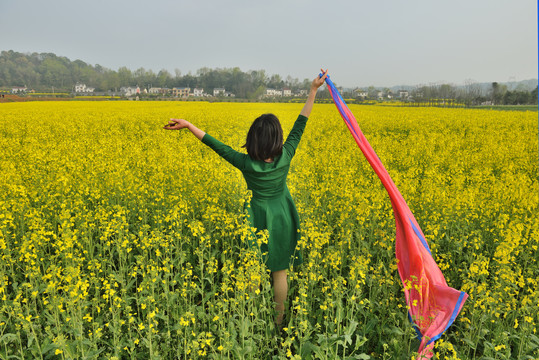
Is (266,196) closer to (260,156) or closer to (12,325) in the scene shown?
(260,156)

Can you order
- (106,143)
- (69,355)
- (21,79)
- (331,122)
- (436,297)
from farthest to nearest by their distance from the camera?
(21,79), (331,122), (106,143), (436,297), (69,355)

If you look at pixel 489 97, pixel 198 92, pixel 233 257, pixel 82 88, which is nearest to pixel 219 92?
pixel 198 92

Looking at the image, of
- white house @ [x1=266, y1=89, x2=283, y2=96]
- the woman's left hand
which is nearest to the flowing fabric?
the woman's left hand

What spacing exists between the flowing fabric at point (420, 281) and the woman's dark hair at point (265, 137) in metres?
1.07

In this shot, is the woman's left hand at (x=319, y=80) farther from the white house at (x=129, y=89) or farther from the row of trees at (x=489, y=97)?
the white house at (x=129, y=89)

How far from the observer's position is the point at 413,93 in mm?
64438

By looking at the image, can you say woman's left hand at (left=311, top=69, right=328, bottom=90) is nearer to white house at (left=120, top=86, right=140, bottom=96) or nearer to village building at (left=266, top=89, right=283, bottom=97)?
village building at (left=266, top=89, right=283, bottom=97)

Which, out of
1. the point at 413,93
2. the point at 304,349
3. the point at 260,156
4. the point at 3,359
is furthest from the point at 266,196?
the point at 413,93

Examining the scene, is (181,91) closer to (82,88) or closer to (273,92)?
(82,88)

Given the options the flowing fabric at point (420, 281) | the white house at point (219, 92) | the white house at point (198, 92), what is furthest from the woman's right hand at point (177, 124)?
the white house at point (198, 92)

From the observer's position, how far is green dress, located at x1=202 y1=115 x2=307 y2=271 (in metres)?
3.65

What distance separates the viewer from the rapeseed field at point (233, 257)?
2959 mm

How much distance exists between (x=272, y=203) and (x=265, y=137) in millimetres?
769

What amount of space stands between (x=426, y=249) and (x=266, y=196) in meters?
1.84
